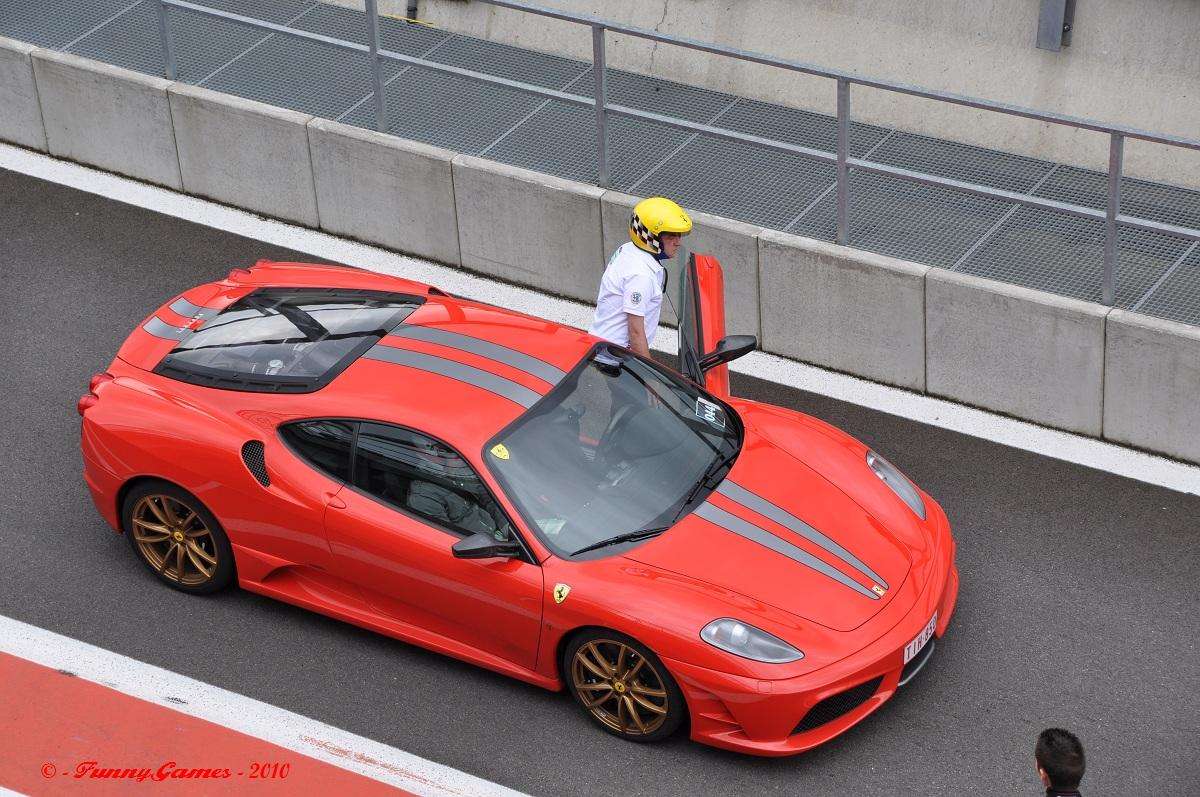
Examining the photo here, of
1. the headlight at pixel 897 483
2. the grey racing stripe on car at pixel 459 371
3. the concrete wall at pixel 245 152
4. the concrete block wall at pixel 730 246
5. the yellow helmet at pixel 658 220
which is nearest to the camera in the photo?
the grey racing stripe on car at pixel 459 371

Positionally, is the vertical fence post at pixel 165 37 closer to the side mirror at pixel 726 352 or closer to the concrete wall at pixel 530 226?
the concrete wall at pixel 530 226

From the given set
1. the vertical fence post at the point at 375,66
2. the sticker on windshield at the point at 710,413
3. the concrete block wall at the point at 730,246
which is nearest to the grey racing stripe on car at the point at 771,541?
the sticker on windshield at the point at 710,413

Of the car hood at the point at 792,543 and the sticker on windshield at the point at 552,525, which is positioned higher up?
the sticker on windshield at the point at 552,525

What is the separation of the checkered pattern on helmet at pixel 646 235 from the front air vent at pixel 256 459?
7.65ft

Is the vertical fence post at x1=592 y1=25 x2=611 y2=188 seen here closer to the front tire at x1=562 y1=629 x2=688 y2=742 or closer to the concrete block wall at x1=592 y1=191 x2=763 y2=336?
the concrete block wall at x1=592 y1=191 x2=763 y2=336

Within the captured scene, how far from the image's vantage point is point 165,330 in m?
9.06

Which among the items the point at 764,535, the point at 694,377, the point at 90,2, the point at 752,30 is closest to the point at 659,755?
the point at 764,535

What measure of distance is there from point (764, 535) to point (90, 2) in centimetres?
822

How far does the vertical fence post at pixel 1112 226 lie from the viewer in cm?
931

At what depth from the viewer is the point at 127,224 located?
12.3 metres

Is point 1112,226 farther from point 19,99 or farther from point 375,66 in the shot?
point 19,99

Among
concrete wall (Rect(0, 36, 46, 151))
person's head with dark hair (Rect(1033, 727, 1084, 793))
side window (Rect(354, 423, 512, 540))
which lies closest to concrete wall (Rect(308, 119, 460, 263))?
concrete wall (Rect(0, 36, 46, 151))

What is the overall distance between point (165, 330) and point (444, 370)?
5.48ft

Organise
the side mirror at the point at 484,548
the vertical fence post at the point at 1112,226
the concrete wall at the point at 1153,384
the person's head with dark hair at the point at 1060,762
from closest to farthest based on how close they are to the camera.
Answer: the person's head with dark hair at the point at 1060,762, the side mirror at the point at 484,548, the vertical fence post at the point at 1112,226, the concrete wall at the point at 1153,384
